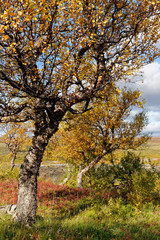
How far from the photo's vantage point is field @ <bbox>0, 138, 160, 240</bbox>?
17.3ft

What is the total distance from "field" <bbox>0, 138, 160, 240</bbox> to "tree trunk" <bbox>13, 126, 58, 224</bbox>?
1.52ft

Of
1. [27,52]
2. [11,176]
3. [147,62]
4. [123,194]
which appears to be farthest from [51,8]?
[11,176]

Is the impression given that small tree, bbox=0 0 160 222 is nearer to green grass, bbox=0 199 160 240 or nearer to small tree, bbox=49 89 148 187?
green grass, bbox=0 199 160 240

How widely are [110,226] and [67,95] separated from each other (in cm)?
586

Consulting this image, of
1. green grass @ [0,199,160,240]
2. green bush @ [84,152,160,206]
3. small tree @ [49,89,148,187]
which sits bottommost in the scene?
green grass @ [0,199,160,240]

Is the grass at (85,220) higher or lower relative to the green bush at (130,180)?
lower

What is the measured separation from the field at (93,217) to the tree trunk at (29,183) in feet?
1.52

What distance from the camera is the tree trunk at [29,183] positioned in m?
7.06

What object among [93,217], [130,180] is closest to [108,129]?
[130,180]

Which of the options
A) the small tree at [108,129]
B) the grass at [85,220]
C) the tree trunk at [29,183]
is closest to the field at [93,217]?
Result: the grass at [85,220]

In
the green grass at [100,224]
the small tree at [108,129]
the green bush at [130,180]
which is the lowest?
the green grass at [100,224]

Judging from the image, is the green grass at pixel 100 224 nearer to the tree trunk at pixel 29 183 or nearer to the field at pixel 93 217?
the field at pixel 93 217

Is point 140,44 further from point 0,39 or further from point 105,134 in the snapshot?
point 105,134

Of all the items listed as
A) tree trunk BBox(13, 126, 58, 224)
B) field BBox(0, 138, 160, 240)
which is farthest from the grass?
tree trunk BBox(13, 126, 58, 224)
